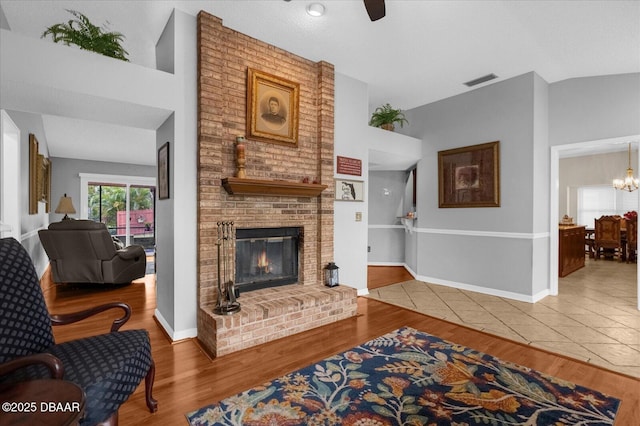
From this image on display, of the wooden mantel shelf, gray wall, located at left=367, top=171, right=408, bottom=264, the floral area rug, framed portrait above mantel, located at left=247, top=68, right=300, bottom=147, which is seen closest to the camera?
the floral area rug

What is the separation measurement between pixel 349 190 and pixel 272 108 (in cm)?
147

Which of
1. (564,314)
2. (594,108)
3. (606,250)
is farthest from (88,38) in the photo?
(606,250)

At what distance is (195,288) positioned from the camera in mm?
3020

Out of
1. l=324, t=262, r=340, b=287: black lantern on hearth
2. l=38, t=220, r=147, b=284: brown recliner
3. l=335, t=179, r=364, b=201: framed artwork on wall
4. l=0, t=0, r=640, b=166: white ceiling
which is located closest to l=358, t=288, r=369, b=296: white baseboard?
l=324, t=262, r=340, b=287: black lantern on hearth

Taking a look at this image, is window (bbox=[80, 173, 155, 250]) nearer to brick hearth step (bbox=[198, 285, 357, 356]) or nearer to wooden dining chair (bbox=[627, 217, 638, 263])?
brick hearth step (bbox=[198, 285, 357, 356])

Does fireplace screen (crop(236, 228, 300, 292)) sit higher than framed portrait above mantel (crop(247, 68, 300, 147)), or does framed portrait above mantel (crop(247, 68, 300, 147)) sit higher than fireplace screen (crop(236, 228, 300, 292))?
framed portrait above mantel (crop(247, 68, 300, 147))

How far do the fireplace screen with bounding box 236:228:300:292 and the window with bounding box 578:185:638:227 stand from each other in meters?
8.54

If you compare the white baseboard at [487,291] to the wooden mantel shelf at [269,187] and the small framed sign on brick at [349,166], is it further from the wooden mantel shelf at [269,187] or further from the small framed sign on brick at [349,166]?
the wooden mantel shelf at [269,187]

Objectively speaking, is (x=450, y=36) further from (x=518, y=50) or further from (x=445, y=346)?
(x=445, y=346)

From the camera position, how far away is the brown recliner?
15.1 feet

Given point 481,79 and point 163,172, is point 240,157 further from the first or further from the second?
point 481,79

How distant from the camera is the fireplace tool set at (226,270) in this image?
9.27ft

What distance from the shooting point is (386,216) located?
22.2 ft

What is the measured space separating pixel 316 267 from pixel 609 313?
3423mm
